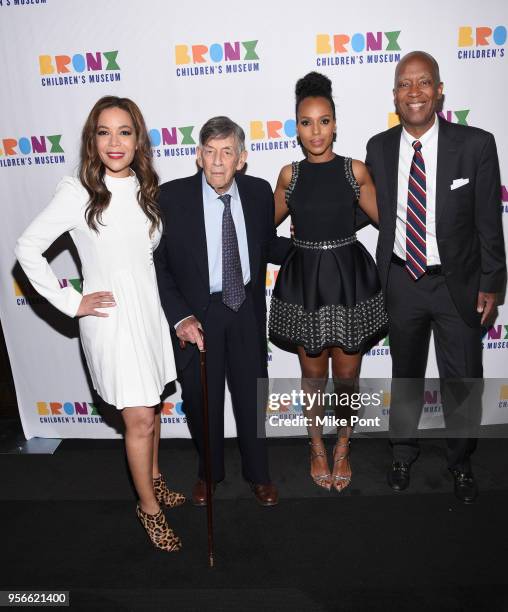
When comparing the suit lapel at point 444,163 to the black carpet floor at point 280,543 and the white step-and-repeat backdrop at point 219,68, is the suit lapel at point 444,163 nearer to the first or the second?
the white step-and-repeat backdrop at point 219,68

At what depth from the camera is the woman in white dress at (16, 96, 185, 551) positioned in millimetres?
2689

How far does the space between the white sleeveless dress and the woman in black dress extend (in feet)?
2.54

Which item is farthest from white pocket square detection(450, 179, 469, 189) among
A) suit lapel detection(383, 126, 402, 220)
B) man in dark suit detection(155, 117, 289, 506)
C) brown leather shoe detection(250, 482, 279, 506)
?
brown leather shoe detection(250, 482, 279, 506)

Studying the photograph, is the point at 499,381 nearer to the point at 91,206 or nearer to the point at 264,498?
the point at 264,498

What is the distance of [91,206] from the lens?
105 inches

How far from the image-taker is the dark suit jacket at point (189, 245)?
2965mm

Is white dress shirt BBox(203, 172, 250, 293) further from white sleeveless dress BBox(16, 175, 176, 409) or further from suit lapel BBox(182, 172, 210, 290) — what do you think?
white sleeveless dress BBox(16, 175, 176, 409)

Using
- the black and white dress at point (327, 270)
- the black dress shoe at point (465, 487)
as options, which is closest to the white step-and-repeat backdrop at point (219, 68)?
the black and white dress at point (327, 270)

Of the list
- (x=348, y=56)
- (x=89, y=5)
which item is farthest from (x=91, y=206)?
(x=348, y=56)

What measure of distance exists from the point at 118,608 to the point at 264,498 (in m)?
0.98

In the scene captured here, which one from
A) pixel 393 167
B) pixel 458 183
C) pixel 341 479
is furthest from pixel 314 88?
pixel 341 479

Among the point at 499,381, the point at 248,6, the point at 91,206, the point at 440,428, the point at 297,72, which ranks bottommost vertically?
the point at 440,428

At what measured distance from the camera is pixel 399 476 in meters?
3.53

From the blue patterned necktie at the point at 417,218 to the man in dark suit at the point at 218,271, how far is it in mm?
706
